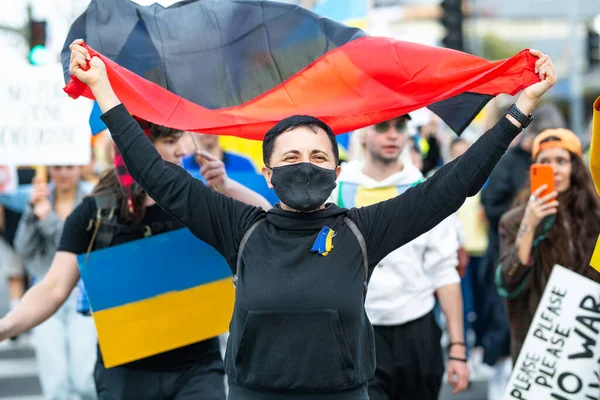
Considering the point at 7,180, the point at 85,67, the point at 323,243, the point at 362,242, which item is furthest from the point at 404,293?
the point at 7,180

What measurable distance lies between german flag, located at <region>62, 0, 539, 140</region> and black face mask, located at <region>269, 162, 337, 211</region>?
2.51ft

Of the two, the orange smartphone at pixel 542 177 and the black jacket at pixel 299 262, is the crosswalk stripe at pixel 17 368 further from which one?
the black jacket at pixel 299 262

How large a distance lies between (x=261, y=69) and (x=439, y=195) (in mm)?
1314

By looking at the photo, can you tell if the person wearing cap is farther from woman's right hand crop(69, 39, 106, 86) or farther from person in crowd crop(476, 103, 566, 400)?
woman's right hand crop(69, 39, 106, 86)

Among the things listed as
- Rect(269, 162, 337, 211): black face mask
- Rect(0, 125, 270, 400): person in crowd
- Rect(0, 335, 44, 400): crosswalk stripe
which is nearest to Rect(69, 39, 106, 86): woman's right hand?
Rect(269, 162, 337, 211): black face mask

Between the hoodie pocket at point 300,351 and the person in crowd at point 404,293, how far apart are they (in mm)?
1916

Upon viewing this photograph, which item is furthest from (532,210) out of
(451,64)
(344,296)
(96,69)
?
(96,69)

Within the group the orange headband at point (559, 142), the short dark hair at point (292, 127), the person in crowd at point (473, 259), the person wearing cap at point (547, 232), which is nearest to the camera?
the short dark hair at point (292, 127)

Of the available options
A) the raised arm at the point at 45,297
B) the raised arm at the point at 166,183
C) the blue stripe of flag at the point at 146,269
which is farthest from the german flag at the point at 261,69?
the raised arm at the point at 45,297

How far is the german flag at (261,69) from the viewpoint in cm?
430

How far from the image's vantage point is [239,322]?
11.7 feet

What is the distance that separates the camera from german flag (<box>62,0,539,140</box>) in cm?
430

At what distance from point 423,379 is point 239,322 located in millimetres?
2198

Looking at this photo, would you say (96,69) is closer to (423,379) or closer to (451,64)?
(451,64)
